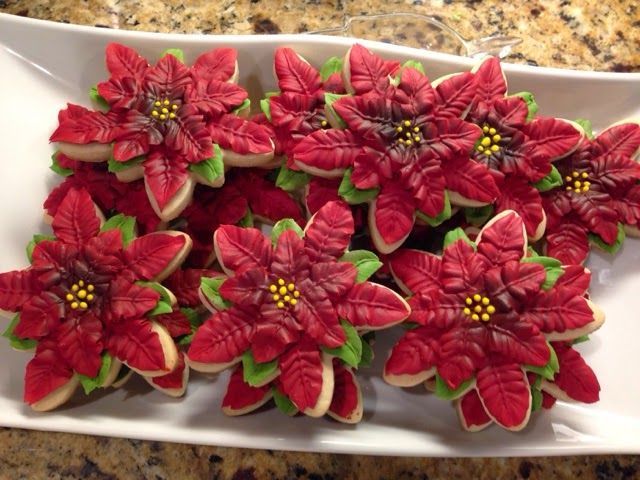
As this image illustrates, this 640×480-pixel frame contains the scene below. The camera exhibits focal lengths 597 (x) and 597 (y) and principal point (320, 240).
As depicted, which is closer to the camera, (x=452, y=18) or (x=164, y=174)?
(x=164, y=174)

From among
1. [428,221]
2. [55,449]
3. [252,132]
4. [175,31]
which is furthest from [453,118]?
[55,449]

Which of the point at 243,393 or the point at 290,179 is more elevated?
the point at 290,179

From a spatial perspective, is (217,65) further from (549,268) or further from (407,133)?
(549,268)

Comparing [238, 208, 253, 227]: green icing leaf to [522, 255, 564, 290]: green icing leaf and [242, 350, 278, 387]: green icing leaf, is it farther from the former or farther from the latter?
[522, 255, 564, 290]: green icing leaf

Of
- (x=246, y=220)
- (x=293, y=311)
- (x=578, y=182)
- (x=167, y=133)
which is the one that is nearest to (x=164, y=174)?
(x=167, y=133)

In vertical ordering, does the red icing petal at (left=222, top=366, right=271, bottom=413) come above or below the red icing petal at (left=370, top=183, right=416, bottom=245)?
below

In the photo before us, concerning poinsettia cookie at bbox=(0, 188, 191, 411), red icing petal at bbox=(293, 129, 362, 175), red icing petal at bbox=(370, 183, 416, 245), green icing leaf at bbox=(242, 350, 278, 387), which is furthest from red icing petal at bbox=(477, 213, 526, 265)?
poinsettia cookie at bbox=(0, 188, 191, 411)

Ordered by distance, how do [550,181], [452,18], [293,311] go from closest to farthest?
[293,311] < [550,181] < [452,18]
